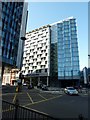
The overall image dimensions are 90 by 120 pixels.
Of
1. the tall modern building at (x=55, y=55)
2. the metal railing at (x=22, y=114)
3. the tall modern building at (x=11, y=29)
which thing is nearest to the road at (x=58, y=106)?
the metal railing at (x=22, y=114)

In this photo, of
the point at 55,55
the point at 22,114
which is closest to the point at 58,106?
the point at 22,114

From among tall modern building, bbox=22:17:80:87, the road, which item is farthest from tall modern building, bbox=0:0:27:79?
tall modern building, bbox=22:17:80:87

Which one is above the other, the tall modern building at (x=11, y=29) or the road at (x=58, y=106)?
the tall modern building at (x=11, y=29)

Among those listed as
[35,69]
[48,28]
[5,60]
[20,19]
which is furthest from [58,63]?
[5,60]

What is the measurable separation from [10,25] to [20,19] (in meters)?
5.75

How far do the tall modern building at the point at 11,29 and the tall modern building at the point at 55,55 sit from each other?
32.8 m

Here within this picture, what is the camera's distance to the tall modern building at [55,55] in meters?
84.2

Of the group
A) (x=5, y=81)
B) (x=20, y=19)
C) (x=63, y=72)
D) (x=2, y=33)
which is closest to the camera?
(x=2, y=33)

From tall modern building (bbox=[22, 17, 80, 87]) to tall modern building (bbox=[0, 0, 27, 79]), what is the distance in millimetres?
32791

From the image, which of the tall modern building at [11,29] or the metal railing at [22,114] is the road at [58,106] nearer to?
the metal railing at [22,114]

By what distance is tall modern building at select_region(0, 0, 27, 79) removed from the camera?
4734 centimetres

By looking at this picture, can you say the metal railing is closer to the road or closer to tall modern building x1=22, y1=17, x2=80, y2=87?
the road

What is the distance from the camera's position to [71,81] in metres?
86.6

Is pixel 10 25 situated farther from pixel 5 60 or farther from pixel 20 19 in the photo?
pixel 5 60
